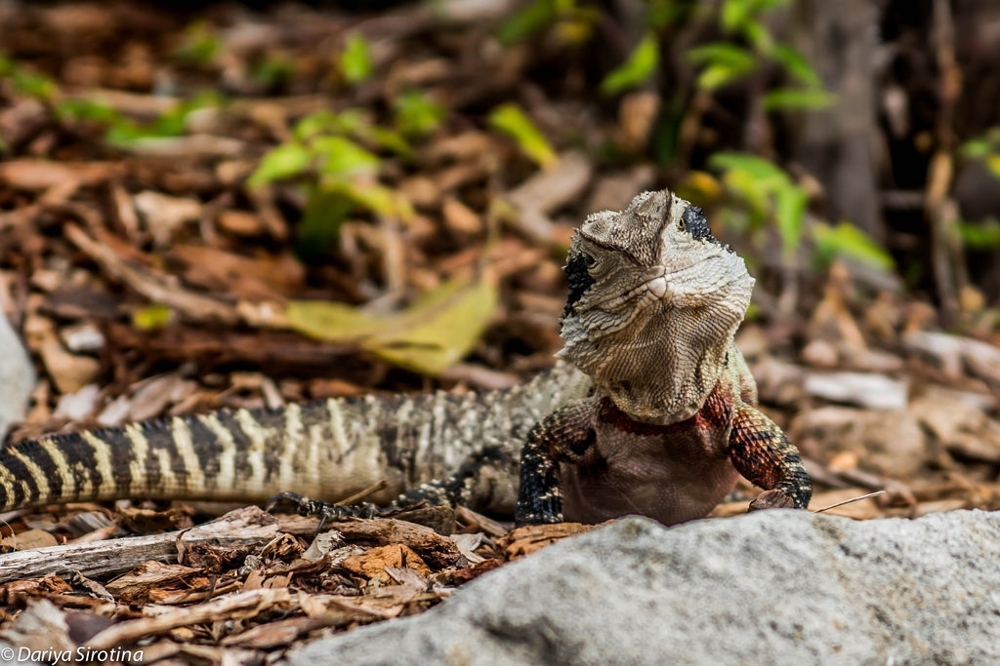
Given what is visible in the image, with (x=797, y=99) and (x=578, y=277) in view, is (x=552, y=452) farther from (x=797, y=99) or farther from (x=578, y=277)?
(x=797, y=99)

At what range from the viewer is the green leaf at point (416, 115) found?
30.8 ft

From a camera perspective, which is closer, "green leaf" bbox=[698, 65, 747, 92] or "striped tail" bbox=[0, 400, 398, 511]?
"striped tail" bbox=[0, 400, 398, 511]

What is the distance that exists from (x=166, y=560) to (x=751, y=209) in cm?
558

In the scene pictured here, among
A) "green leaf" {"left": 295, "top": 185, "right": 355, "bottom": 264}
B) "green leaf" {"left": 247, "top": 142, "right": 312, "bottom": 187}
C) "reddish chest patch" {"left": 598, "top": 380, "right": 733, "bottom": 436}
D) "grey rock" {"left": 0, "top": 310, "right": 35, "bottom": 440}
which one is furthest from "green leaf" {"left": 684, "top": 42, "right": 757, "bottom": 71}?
"grey rock" {"left": 0, "top": 310, "right": 35, "bottom": 440}

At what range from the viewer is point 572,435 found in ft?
15.3

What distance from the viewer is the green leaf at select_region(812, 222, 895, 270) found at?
8.42 metres

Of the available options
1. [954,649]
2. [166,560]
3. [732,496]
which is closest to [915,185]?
[732,496]

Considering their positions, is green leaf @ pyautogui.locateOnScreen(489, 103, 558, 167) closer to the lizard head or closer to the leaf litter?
the leaf litter

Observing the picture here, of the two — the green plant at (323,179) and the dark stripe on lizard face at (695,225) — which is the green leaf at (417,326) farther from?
the dark stripe on lizard face at (695,225)

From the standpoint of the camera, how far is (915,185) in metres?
9.78

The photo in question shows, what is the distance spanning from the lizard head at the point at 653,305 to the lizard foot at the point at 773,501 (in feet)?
1.41

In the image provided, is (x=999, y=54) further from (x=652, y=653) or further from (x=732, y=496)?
(x=652, y=653)

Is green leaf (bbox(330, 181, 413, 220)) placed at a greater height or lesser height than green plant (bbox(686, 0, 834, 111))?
lesser

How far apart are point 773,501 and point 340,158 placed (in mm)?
4614
